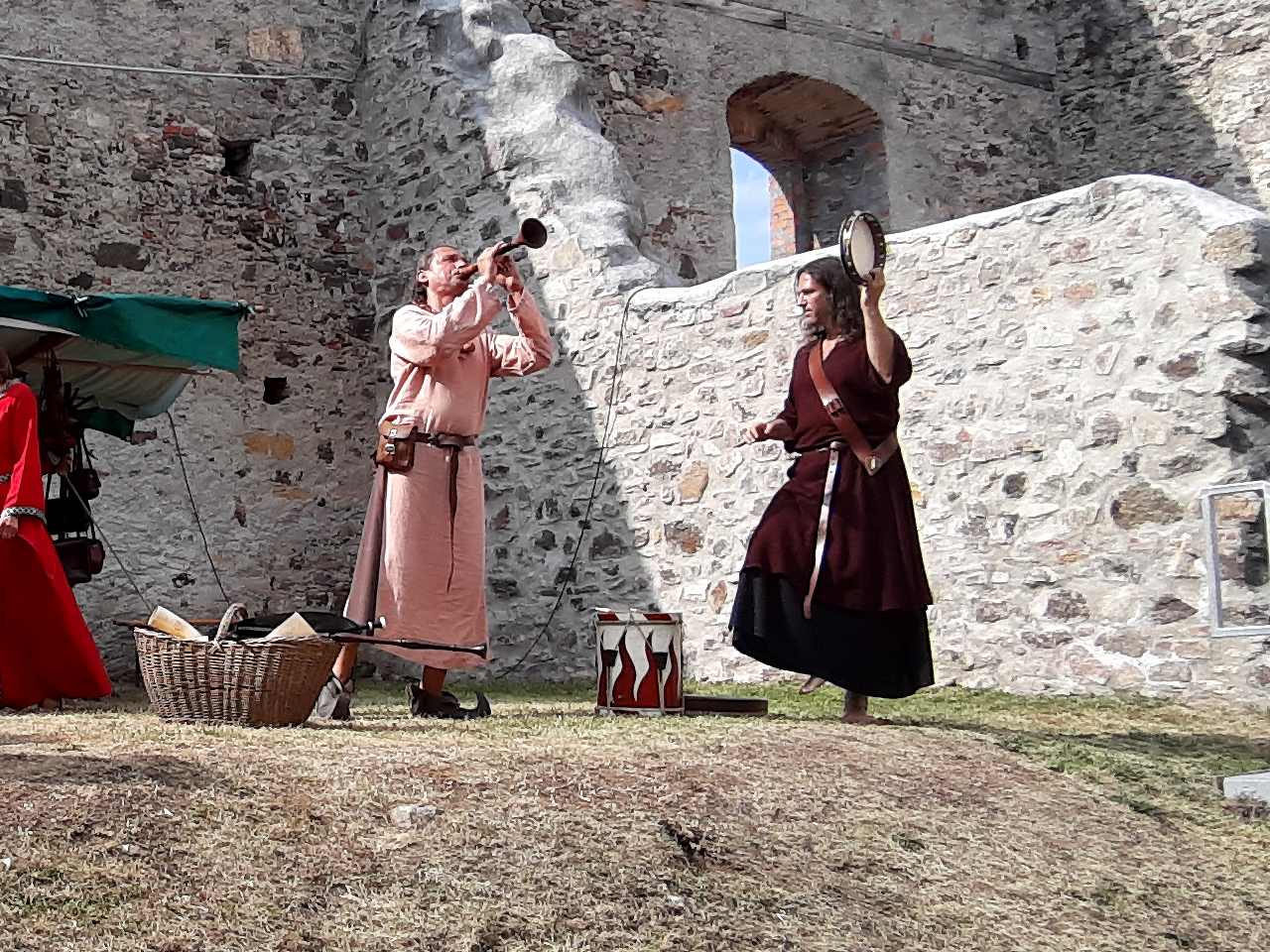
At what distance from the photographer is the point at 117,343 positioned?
6.73 m

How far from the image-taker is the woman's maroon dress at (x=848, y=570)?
516 centimetres

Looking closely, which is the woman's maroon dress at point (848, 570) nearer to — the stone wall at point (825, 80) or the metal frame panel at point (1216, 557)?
the metal frame panel at point (1216, 557)

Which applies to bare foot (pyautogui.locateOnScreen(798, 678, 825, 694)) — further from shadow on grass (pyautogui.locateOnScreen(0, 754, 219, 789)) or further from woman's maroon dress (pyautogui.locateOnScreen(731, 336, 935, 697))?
shadow on grass (pyautogui.locateOnScreen(0, 754, 219, 789))

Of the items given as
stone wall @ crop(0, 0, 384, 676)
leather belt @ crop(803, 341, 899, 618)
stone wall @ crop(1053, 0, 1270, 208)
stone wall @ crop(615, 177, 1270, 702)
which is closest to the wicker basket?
leather belt @ crop(803, 341, 899, 618)

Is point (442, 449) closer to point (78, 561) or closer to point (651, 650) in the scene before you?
point (651, 650)

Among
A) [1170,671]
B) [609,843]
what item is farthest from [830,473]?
[609,843]

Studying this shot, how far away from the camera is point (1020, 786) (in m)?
4.26

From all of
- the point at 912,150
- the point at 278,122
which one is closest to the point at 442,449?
the point at 278,122

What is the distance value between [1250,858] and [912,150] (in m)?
8.01

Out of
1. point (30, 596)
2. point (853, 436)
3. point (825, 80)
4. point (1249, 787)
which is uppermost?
point (825, 80)

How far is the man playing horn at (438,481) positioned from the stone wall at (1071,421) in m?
1.95

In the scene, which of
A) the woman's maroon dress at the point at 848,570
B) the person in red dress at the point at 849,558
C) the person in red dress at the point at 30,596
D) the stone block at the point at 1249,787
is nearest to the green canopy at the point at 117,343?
the person in red dress at the point at 30,596

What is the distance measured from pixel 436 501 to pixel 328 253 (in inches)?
158

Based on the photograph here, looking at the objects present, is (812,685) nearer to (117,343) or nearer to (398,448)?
(398,448)
